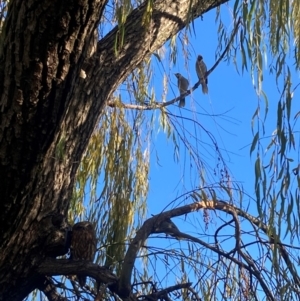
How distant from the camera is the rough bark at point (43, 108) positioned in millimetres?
1748

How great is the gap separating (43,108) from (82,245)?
555 mm

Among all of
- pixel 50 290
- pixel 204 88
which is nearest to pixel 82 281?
pixel 50 290

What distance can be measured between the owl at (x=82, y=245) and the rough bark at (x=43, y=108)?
0.13 meters

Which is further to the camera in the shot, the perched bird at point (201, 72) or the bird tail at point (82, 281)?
the perched bird at point (201, 72)

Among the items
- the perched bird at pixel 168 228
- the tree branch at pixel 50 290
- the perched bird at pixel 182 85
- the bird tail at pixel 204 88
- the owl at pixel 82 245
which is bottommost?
the tree branch at pixel 50 290

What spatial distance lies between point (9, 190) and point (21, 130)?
0.59 ft

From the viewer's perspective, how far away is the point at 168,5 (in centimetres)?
232

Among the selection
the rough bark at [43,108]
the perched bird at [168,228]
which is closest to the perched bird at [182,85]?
the rough bark at [43,108]

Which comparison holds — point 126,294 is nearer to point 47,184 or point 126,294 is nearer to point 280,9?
point 47,184

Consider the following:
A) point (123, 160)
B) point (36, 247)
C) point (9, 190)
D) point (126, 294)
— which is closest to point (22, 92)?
point (9, 190)

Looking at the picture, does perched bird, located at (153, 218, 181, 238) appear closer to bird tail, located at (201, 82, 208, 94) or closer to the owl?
the owl

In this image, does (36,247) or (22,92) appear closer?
(22,92)

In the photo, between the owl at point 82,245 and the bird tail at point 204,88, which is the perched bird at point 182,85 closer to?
the bird tail at point 204,88

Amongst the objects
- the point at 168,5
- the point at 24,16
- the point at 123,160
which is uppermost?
the point at 168,5
